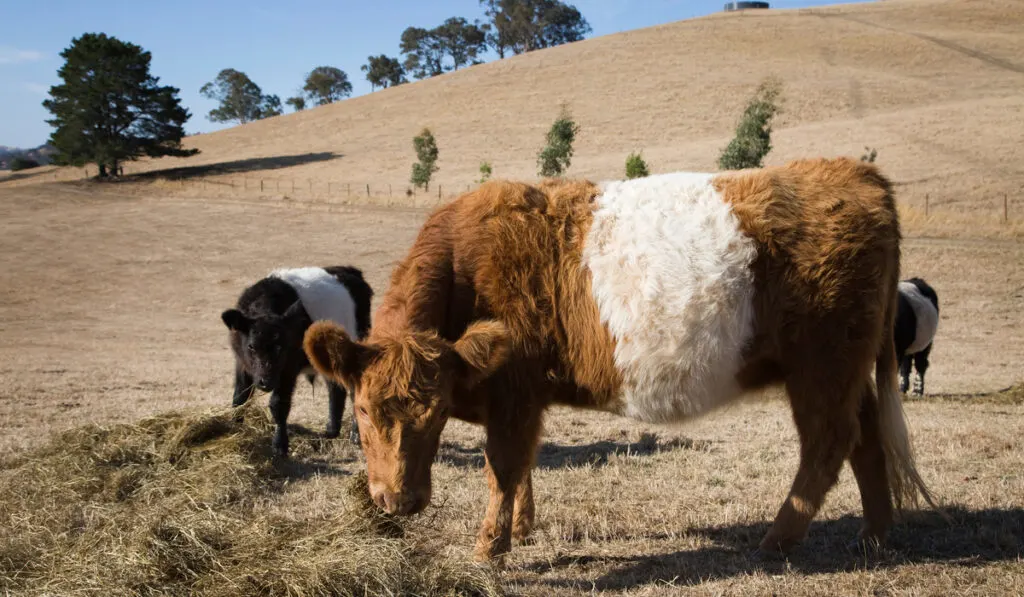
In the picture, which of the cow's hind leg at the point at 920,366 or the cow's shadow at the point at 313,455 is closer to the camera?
the cow's shadow at the point at 313,455

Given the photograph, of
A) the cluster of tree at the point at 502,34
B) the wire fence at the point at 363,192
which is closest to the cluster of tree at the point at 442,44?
the cluster of tree at the point at 502,34

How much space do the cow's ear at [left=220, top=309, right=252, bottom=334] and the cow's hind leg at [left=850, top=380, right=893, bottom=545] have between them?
223 inches

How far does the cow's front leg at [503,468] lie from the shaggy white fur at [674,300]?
68cm

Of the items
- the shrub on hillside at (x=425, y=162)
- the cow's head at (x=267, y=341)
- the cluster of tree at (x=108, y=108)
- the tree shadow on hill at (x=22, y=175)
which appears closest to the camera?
the cow's head at (x=267, y=341)

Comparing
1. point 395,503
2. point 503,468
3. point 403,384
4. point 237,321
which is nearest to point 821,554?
point 503,468

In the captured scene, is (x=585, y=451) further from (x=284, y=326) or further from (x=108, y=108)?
(x=108, y=108)

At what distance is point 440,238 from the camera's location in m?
4.84

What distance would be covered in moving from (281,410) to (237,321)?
1004mm

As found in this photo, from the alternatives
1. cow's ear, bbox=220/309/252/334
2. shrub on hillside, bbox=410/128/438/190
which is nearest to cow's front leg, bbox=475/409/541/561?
cow's ear, bbox=220/309/252/334

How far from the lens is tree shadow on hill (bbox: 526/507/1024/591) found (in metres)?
4.50

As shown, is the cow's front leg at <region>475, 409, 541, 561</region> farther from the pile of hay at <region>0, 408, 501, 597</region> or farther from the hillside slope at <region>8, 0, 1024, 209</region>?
the hillside slope at <region>8, 0, 1024, 209</region>

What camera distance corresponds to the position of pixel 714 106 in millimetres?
56281

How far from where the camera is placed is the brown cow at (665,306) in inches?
179

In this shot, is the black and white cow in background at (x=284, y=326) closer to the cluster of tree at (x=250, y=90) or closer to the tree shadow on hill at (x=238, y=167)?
the tree shadow on hill at (x=238, y=167)
